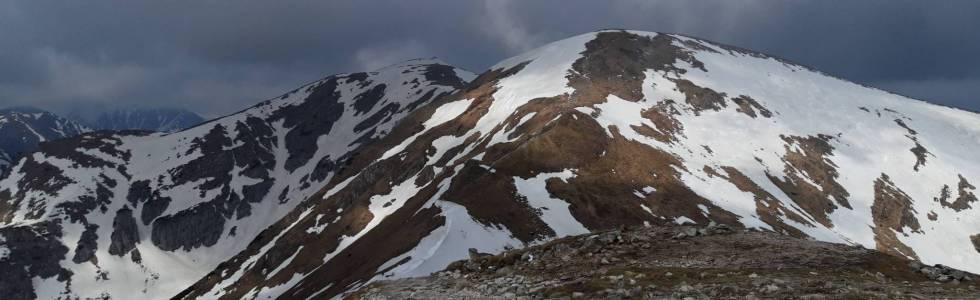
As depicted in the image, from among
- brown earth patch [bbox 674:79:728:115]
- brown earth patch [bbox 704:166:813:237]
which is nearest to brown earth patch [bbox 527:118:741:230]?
brown earth patch [bbox 704:166:813:237]

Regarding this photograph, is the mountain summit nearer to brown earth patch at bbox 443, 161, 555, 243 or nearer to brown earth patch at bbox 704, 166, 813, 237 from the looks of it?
brown earth patch at bbox 443, 161, 555, 243

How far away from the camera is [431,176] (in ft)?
406

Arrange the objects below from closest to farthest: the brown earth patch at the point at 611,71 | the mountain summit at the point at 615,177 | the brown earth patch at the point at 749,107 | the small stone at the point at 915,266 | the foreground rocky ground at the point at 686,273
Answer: the foreground rocky ground at the point at 686,273 < the small stone at the point at 915,266 < the mountain summit at the point at 615,177 < the brown earth patch at the point at 611,71 < the brown earth patch at the point at 749,107

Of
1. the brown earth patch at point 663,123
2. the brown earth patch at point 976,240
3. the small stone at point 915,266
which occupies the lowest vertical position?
the small stone at point 915,266

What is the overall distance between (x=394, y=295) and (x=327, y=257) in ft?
301

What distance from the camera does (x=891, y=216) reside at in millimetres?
139875

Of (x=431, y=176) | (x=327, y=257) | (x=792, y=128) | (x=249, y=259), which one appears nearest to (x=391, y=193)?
(x=431, y=176)

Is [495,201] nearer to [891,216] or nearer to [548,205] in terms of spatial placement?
[548,205]

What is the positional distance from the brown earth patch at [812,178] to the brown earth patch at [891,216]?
6.69m

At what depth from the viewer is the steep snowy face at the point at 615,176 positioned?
86.9m

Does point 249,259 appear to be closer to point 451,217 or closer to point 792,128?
point 451,217

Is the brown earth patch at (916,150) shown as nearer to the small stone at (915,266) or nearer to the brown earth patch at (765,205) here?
the brown earth patch at (765,205)

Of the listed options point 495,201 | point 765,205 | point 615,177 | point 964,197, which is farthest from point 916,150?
point 495,201

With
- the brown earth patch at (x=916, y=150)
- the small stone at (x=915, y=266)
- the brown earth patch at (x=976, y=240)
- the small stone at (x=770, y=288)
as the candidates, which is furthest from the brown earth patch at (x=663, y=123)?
the small stone at (x=770, y=288)
